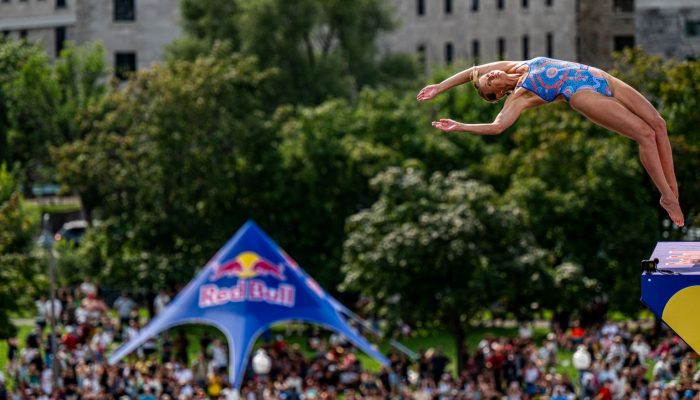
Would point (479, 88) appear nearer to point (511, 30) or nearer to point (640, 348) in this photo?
point (640, 348)

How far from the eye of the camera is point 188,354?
44.7 meters

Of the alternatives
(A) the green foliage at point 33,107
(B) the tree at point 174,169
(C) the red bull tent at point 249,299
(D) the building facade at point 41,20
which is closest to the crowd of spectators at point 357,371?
(C) the red bull tent at point 249,299

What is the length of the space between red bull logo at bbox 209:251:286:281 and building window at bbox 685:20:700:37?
38.5 metres

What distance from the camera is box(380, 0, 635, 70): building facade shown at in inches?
2965

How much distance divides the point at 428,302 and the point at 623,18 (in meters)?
38.0

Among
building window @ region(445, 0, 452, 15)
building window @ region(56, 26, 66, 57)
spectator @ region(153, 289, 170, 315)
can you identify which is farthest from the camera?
building window @ region(56, 26, 66, 57)

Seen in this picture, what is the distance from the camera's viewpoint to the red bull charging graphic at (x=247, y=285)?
38.0 meters

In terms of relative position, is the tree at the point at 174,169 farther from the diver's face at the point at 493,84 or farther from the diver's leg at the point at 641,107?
the diver's leg at the point at 641,107

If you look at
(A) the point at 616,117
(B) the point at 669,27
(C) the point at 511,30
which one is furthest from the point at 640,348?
(C) the point at 511,30

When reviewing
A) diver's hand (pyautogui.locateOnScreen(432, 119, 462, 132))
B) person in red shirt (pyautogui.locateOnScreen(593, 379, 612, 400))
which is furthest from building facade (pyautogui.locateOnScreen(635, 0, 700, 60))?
diver's hand (pyautogui.locateOnScreen(432, 119, 462, 132))

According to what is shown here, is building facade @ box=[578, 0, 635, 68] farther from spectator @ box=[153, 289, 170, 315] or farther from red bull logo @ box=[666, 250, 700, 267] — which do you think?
red bull logo @ box=[666, 250, 700, 267]

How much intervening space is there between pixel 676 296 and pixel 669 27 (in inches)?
2521

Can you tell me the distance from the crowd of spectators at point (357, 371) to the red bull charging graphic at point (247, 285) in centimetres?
144

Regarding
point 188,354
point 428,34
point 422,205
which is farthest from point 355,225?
point 428,34
